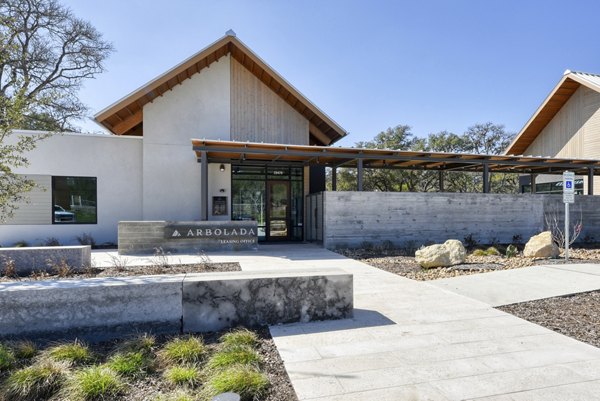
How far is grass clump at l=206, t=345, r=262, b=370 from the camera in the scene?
3.20 metres

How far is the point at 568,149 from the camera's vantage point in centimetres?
1869

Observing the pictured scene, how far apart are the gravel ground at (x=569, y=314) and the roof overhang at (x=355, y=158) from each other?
7.65m

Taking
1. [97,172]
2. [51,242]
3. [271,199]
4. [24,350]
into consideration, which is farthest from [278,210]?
[24,350]

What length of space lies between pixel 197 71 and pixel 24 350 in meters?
12.0

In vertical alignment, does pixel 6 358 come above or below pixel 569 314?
above

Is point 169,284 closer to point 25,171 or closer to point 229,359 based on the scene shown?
point 229,359

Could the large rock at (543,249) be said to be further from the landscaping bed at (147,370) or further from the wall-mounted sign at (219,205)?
the wall-mounted sign at (219,205)

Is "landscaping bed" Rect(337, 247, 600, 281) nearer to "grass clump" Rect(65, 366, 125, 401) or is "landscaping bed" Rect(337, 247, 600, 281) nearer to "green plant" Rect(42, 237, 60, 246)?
"grass clump" Rect(65, 366, 125, 401)

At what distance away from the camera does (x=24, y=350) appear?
344cm

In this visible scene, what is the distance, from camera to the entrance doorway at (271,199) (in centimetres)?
1399

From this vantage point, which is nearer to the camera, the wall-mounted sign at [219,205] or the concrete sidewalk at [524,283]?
the concrete sidewalk at [524,283]

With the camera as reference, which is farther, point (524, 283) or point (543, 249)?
point (543, 249)

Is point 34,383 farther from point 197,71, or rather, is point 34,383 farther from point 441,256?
point 197,71

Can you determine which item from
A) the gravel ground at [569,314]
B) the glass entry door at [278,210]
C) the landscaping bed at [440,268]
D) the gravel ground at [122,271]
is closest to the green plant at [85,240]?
the gravel ground at [122,271]
